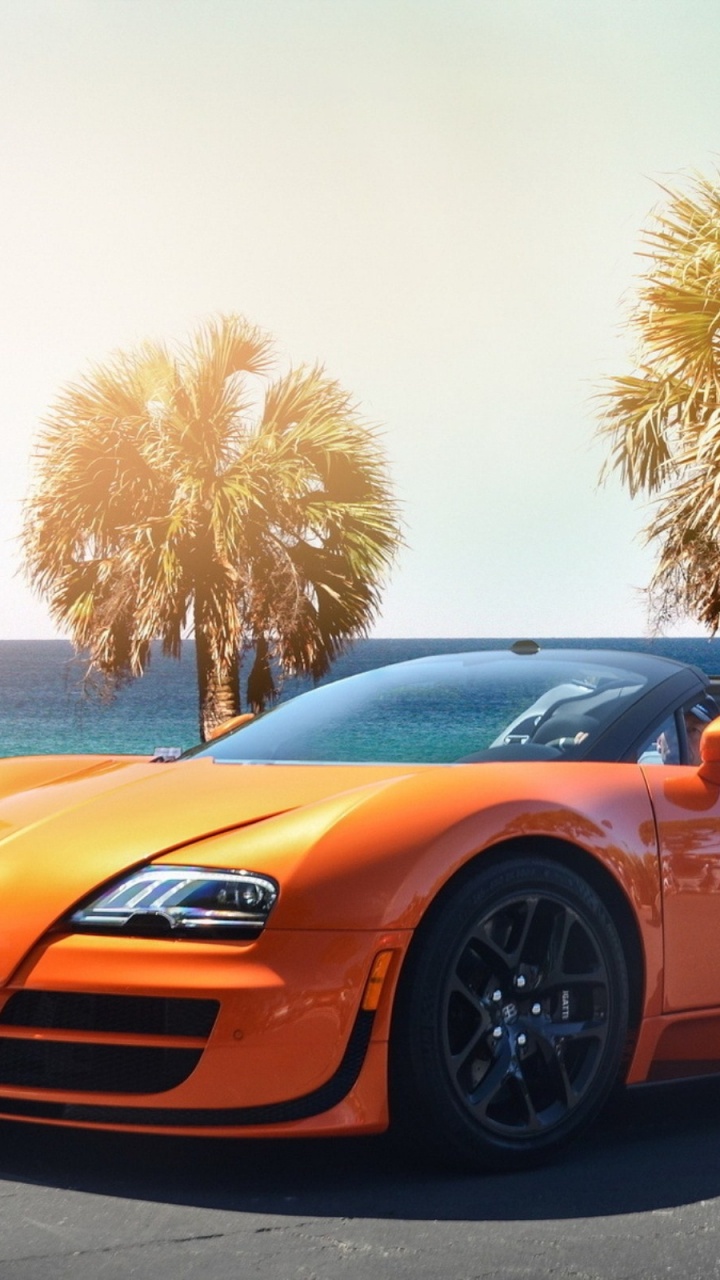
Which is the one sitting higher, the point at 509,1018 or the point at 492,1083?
the point at 509,1018

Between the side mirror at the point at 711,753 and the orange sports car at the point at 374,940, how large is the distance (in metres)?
0.01

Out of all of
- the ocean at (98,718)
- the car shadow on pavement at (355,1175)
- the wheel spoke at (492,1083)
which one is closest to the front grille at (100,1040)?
the car shadow on pavement at (355,1175)

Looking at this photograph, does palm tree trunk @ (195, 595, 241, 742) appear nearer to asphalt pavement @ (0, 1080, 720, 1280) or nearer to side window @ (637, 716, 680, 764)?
side window @ (637, 716, 680, 764)

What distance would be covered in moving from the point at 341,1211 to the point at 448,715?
6.20 ft

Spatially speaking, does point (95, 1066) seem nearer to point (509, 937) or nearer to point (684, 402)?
point (509, 937)

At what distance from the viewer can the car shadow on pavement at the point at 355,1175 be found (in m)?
3.47

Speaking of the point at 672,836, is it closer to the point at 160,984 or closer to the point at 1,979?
the point at 160,984

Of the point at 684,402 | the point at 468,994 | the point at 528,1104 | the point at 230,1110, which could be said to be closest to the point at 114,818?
the point at 230,1110

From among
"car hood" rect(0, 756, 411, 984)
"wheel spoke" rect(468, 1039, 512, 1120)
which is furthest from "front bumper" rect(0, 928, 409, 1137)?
"wheel spoke" rect(468, 1039, 512, 1120)

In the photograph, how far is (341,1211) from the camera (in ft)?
11.2

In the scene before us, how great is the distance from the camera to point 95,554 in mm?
19703

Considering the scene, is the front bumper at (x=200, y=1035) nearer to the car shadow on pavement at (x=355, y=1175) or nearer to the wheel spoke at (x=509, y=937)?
the car shadow on pavement at (x=355, y=1175)

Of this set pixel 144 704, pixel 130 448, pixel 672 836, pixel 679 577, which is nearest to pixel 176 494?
pixel 130 448

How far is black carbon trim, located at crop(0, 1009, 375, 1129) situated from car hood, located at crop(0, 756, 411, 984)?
1.04ft
